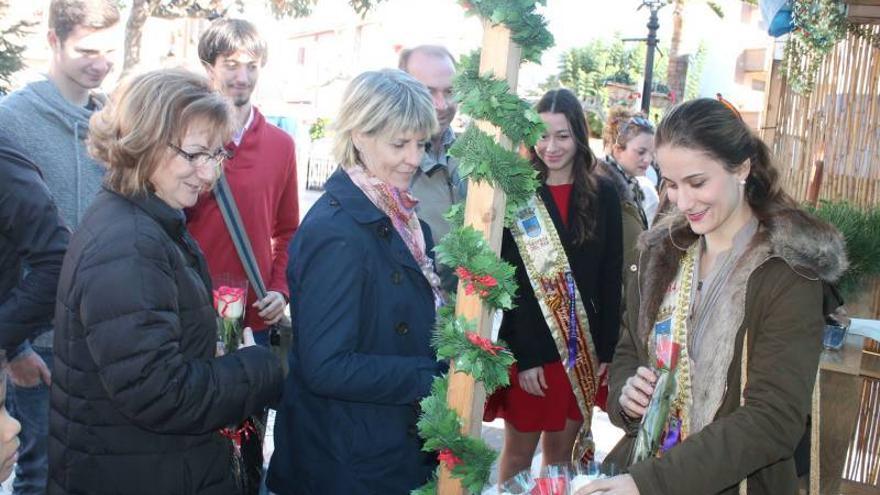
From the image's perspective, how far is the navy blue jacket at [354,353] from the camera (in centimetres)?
236

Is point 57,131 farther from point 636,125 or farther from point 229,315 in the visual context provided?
point 636,125

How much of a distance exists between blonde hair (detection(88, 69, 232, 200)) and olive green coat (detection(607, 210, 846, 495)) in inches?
57.6

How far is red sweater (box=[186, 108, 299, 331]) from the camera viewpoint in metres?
3.65

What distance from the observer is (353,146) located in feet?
8.61

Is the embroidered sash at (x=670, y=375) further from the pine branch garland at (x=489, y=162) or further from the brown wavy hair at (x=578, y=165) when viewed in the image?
the brown wavy hair at (x=578, y=165)

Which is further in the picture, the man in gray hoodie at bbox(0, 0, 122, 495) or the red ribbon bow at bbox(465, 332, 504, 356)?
the man in gray hoodie at bbox(0, 0, 122, 495)

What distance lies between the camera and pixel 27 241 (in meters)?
2.84

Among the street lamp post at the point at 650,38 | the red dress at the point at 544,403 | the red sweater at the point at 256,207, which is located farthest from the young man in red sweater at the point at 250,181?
the street lamp post at the point at 650,38

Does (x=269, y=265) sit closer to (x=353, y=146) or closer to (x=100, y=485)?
(x=353, y=146)

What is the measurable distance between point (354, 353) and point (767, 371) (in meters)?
1.08

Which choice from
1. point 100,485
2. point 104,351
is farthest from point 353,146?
point 100,485

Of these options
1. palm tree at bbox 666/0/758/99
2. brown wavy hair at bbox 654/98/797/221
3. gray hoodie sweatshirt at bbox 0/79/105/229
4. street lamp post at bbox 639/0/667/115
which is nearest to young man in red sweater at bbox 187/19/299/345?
gray hoodie sweatshirt at bbox 0/79/105/229

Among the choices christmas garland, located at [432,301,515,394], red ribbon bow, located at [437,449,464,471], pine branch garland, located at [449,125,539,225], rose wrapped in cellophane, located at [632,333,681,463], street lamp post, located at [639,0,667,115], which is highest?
street lamp post, located at [639,0,667,115]

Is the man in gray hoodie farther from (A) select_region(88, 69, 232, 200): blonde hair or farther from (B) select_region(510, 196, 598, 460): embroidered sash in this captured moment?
(B) select_region(510, 196, 598, 460): embroidered sash
